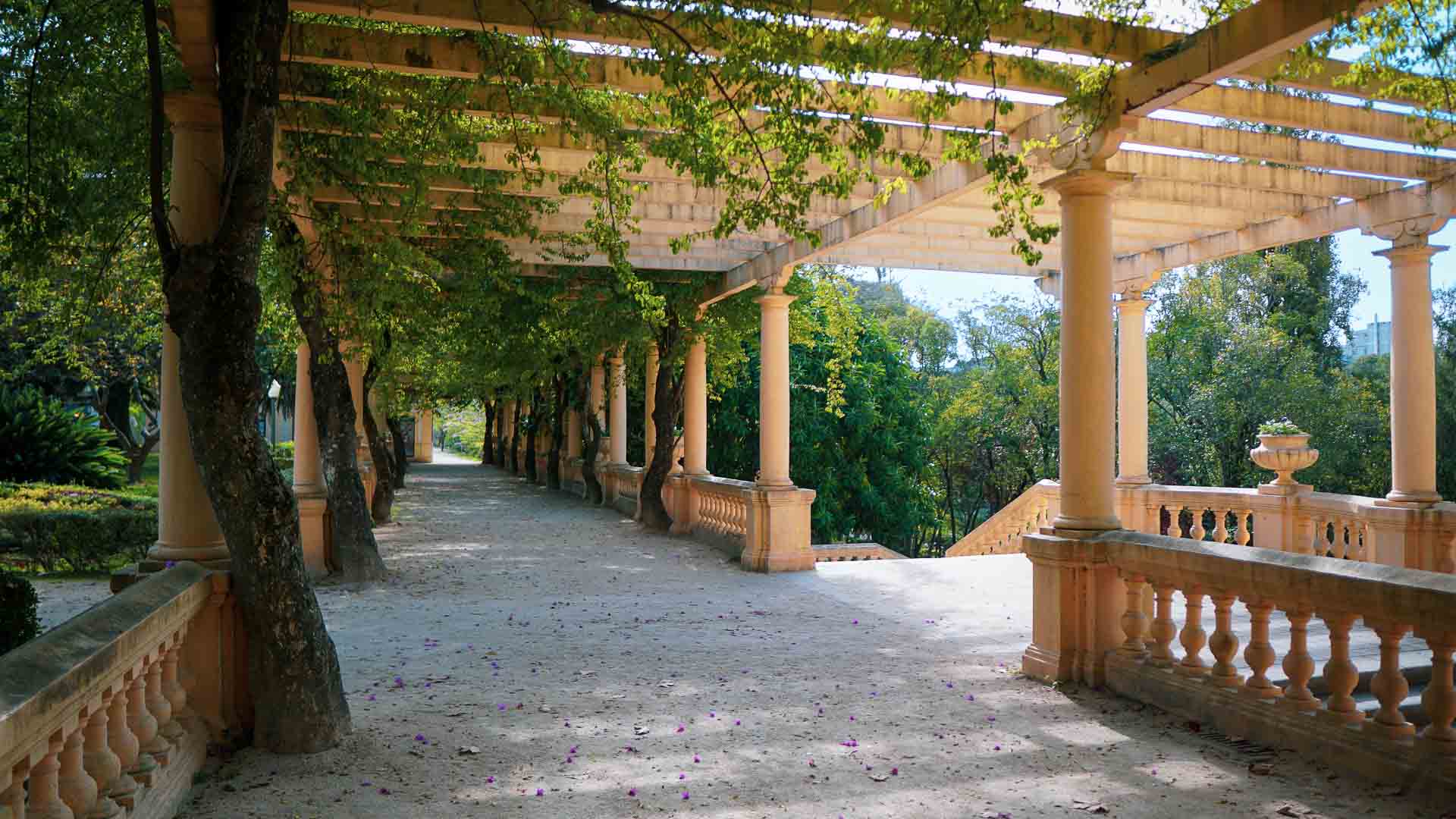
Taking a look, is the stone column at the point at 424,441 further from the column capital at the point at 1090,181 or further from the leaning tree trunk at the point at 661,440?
the column capital at the point at 1090,181

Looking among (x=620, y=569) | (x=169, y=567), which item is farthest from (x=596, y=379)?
(x=169, y=567)

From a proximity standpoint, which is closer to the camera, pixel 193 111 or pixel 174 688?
pixel 174 688

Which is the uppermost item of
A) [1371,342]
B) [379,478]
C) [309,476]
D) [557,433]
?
[1371,342]

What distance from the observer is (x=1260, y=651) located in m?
5.18

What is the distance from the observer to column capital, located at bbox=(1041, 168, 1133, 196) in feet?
21.7

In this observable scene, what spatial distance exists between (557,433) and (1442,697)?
22.5 m

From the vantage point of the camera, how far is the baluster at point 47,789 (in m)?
2.99

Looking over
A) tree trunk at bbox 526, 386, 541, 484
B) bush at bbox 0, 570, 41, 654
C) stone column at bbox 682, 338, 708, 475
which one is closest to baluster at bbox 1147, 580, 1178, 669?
bush at bbox 0, 570, 41, 654

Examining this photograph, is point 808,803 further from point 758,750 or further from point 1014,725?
point 1014,725

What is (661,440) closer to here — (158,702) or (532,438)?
(158,702)

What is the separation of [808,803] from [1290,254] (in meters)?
28.0

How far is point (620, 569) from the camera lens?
12.3 m

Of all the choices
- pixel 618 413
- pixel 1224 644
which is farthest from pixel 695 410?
pixel 1224 644

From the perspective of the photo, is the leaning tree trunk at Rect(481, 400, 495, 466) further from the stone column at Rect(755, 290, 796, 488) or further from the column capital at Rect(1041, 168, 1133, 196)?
the column capital at Rect(1041, 168, 1133, 196)
